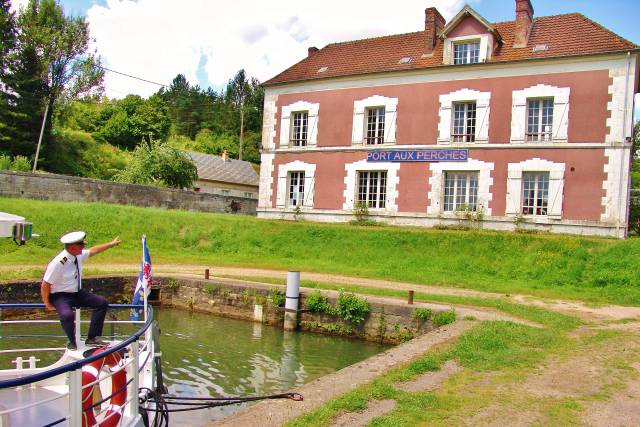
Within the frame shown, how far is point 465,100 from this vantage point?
24781 millimetres

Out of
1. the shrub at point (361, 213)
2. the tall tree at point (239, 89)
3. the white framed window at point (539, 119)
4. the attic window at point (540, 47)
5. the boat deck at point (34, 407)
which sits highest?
the tall tree at point (239, 89)

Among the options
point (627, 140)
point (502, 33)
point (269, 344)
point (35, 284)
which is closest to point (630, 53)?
point (627, 140)

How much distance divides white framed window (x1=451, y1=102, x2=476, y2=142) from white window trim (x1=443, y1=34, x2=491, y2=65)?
2040mm

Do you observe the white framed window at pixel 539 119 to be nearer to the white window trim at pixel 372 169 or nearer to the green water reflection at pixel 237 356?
the white window trim at pixel 372 169

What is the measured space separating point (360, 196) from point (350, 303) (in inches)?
545

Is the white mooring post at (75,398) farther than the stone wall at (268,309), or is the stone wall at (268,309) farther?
the stone wall at (268,309)

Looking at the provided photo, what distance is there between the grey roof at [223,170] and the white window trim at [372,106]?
23.6 metres

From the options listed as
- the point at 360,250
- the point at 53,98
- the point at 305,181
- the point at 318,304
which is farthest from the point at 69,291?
the point at 53,98

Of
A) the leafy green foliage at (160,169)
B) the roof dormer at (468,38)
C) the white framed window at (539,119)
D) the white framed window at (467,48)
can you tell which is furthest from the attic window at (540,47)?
the leafy green foliage at (160,169)

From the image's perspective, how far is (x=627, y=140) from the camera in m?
21.5

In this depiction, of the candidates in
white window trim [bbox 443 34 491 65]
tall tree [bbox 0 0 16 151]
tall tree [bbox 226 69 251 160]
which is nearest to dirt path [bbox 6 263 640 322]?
white window trim [bbox 443 34 491 65]

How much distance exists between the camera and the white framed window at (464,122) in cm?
2480

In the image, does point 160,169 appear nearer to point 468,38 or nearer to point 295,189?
point 295,189

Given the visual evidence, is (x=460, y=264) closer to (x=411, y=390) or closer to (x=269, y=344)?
(x=269, y=344)
